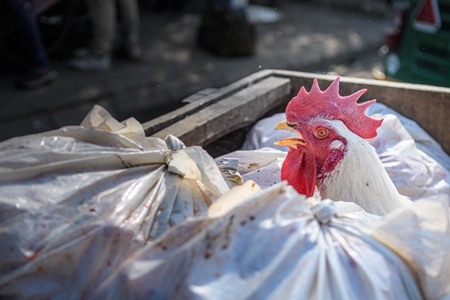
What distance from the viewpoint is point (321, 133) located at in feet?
7.56

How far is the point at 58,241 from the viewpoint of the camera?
5.35 feet

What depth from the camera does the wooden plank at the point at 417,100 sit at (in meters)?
3.21

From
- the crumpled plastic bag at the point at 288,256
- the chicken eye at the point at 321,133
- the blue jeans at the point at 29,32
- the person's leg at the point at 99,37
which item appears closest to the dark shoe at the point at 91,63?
the person's leg at the point at 99,37

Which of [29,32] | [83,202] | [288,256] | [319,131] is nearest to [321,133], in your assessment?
[319,131]

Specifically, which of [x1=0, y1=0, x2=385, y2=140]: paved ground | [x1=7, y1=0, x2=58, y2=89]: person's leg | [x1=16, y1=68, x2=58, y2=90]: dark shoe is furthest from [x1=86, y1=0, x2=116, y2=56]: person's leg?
[x1=16, y1=68, x2=58, y2=90]: dark shoe

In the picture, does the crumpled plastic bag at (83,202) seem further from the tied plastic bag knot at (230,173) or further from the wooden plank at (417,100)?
the wooden plank at (417,100)

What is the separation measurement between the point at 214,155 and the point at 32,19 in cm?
324

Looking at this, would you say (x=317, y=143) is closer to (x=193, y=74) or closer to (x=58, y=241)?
(x=58, y=241)

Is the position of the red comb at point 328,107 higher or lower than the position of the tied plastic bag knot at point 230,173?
higher

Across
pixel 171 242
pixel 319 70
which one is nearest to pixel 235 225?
pixel 171 242

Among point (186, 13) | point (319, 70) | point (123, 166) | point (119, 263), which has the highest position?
point (123, 166)

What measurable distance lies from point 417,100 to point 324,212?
182cm

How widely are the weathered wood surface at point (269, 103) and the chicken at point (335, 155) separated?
63 centimetres

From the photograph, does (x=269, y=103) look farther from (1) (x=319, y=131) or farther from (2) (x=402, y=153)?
(1) (x=319, y=131)
